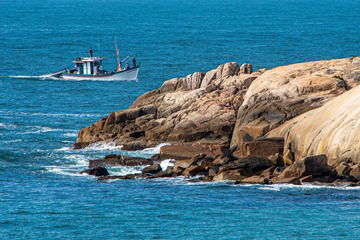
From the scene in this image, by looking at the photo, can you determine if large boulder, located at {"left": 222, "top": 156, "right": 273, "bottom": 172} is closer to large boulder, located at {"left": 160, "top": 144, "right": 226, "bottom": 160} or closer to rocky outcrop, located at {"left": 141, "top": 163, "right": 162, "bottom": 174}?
rocky outcrop, located at {"left": 141, "top": 163, "right": 162, "bottom": 174}

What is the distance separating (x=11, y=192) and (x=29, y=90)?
5330 centimetres

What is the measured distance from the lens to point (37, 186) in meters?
51.9

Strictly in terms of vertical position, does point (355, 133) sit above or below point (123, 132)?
above

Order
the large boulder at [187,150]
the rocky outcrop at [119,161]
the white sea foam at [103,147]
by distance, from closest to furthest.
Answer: the rocky outcrop at [119,161] → the large boulder at [187,150] → the white sea foam at [103,147]

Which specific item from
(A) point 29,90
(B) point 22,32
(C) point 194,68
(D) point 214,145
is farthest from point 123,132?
(B) point 22,32

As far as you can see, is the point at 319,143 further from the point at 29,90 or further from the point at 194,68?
the point at 194,68

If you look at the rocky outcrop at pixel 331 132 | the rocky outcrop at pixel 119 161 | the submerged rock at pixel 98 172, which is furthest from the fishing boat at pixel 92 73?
the rocky outcrop at pixel 331 132

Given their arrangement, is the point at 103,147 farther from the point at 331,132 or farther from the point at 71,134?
the point at 331,132

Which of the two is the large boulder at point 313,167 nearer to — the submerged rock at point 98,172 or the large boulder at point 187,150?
the large boulder at point 187,150

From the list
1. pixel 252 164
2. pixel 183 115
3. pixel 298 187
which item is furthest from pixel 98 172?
pixel 298 187

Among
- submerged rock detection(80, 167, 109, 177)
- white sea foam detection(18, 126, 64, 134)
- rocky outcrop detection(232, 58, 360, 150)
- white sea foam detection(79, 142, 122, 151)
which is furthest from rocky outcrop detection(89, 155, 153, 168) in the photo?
white sea foam detection(18, 126, 64, 134)

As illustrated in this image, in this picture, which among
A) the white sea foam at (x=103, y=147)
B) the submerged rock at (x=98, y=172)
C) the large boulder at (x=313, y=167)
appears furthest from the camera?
the white sea foam at (x=103, y=147)

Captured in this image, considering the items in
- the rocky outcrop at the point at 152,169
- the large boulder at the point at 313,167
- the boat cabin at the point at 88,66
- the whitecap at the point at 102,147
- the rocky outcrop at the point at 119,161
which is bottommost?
the boat cabin at the point at 88,66

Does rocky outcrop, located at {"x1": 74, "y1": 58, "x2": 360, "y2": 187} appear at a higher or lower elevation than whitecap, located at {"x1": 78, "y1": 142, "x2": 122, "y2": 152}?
A: higher
